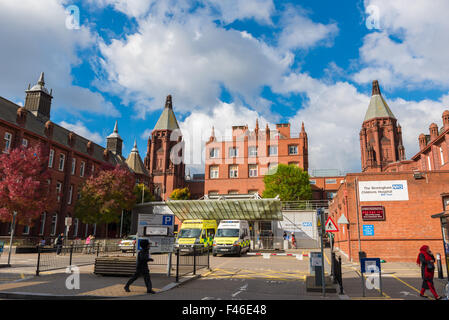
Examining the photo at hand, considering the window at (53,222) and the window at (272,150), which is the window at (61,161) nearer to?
the window at (53,222)

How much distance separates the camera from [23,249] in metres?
25.4

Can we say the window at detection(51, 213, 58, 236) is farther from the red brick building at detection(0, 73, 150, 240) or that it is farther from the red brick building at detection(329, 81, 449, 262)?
the red brick building at detection(329, 81, 449, 262)

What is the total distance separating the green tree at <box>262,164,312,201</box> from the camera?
162ft

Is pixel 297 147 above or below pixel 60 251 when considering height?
above

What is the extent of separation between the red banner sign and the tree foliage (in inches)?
1063

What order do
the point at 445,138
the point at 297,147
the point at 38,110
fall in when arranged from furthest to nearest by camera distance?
the point at 297,147 → the point at 38,110 → the point at 445,138

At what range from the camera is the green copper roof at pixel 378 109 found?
75875 millimetres

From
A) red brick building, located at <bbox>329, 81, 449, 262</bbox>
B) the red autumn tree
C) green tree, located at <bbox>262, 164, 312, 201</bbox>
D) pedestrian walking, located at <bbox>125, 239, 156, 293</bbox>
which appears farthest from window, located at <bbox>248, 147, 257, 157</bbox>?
pedestrian walking, located at <bbox>125, 239, 156, 293</bbox>

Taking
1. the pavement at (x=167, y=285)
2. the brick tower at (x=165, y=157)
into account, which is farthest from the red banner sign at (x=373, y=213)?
the brick tower at (x=165, y=157)

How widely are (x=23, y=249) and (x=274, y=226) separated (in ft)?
83.9

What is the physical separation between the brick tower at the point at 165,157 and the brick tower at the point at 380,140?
43.8 metres

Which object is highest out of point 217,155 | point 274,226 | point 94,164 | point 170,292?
point 217,155
